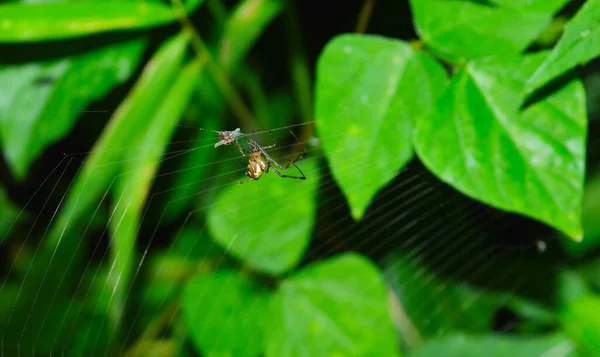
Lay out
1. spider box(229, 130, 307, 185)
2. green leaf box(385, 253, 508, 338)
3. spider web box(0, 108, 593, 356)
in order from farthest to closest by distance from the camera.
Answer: green leaf box(385, 253, 508, 338)
spider web box(0, 108, 593, 356)
spider box(229, 130, 307, 185)

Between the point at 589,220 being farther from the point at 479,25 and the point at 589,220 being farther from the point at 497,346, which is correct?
the point at 479,25

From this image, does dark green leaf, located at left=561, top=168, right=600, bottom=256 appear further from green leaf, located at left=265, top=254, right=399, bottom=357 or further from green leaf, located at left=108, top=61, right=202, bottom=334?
green leaf, located at left=108, top=61, right=202, bottom=334

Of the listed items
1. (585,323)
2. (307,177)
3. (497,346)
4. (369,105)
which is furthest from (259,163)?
(585,323)

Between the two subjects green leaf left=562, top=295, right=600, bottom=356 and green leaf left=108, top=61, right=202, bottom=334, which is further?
green leaf left=562, top=295, right=600, bottom=356

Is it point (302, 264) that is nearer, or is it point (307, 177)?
point (307, 177)

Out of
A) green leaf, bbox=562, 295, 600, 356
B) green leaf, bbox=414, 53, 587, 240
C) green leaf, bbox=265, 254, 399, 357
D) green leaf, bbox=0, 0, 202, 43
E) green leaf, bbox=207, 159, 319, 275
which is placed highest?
green leaf, bbox=0, 0, 202, 43

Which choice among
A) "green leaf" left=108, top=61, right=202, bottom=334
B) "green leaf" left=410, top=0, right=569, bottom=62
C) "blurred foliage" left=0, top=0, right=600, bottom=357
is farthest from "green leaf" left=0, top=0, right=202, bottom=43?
"green leaf" left=410, top=0, right=569, bottom=62

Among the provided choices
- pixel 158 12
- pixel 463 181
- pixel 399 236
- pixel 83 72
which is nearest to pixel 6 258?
pixel 83 72
